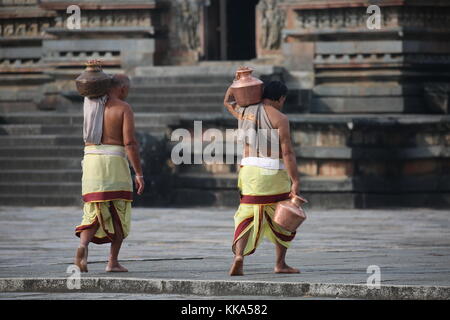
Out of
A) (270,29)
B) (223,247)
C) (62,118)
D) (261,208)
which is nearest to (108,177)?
(261,208)

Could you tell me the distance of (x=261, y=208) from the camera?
1295 centimetres

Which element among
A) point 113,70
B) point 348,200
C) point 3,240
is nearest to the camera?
point 3,240

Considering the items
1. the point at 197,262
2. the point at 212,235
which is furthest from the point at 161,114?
the point at 197,262

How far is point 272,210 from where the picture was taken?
13.0m

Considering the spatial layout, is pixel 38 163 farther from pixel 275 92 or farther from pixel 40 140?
pixel 275 92

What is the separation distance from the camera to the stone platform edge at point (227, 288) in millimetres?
11578

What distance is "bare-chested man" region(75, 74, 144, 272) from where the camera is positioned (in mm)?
13102

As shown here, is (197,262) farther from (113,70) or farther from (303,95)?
(113,70)

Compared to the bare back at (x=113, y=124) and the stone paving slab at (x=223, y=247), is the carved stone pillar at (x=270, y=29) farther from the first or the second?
the bare back at (x=113, y=124)

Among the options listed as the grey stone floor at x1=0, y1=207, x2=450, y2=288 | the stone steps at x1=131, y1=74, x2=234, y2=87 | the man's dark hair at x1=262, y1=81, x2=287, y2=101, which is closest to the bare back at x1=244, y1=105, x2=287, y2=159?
the man's dark hair at x1=262, y1=81, x2=287, y2=101

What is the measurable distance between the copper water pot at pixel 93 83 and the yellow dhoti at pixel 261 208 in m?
1.54

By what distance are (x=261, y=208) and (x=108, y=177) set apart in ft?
4.52

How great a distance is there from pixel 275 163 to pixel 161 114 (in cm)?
1012

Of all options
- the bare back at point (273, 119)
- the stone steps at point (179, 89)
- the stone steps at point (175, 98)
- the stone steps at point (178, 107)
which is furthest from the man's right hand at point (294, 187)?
the stone steps at point (179, 89)
